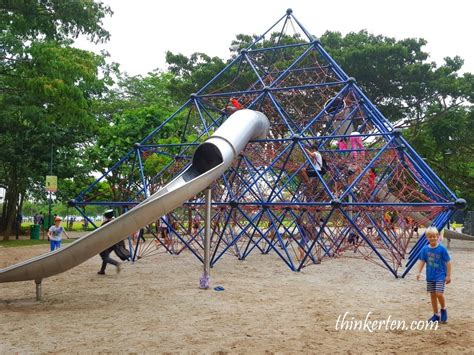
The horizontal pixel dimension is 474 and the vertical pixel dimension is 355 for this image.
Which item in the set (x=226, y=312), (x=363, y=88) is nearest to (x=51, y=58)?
(x=226, y=312)

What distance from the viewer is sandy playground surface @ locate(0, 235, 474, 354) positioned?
5.68 metres

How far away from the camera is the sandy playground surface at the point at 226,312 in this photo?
568 centimetres

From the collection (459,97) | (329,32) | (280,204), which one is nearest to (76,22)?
(280,204)

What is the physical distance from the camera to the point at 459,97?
23.7 m

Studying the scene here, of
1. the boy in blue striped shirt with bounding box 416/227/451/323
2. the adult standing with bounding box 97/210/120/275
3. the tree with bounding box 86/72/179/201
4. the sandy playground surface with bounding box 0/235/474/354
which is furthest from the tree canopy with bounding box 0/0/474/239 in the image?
the boy in blue striped shirt with bounding box 416/227/451/323

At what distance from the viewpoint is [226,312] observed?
24.3ft

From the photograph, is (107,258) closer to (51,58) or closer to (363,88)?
(51,58)

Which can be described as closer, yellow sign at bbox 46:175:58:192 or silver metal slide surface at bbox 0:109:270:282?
silver metal slide surface at bbox 0:109:270:282

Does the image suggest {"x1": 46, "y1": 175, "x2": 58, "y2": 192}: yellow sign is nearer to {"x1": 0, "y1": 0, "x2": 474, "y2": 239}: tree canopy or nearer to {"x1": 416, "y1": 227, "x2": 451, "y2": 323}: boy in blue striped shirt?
{"x1": 0, "y1": 0, "x2": 474, "y2": 239}: tree canopy

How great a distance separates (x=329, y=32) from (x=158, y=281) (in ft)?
67.7

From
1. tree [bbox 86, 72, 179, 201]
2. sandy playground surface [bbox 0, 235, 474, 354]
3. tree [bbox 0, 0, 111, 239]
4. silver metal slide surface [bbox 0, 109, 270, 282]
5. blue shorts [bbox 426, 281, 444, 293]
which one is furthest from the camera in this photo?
tree [bbox 86, 72, 179, 201]

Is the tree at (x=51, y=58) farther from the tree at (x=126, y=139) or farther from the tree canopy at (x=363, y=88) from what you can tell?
the tree at (x=126, y=139)

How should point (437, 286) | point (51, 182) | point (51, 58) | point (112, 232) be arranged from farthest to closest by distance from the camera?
point (51, 182) < point (51, 58) < point (112, 232) < point (437, 286)

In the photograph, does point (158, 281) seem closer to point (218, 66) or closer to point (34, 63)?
point (34, 63)
